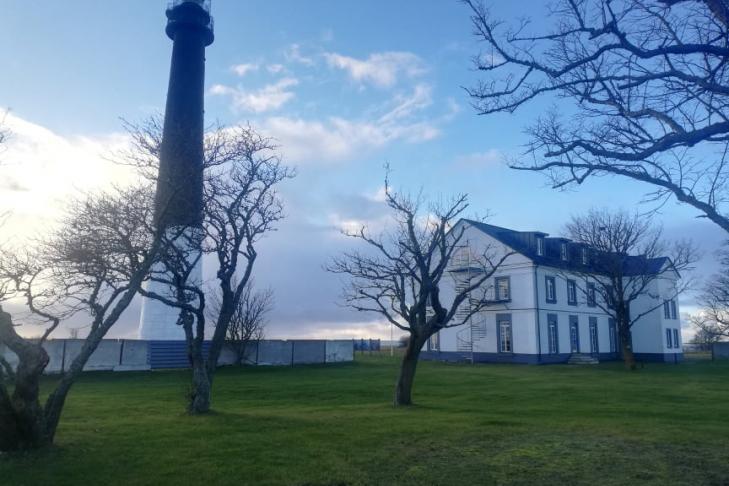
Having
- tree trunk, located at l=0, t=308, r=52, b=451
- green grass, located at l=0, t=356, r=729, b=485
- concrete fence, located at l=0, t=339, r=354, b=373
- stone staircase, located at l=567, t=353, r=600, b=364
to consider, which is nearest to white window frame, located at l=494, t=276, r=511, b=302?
stone staircase, located at l=567, t=353, r=600, b=364

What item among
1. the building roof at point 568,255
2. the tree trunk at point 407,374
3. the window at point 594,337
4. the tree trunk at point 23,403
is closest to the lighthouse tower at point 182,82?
the tree trunk at point 407,374

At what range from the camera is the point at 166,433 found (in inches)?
443

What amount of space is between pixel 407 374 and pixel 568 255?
32417 mm

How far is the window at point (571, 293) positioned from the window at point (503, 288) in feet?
18.7

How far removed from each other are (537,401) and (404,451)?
975 cm

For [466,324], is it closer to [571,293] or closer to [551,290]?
[551,290]

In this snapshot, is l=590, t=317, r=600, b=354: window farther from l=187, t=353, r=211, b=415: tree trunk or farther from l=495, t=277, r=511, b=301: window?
l=187, t=353, r=211, b=415: tree trunk

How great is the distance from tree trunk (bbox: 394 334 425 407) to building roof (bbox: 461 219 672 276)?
74.5 ft

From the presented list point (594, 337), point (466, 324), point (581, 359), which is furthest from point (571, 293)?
point (466, 324)

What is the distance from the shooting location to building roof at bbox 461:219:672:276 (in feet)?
124

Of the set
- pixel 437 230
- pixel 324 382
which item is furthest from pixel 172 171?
pixel 324 382

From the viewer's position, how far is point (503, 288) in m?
42.5

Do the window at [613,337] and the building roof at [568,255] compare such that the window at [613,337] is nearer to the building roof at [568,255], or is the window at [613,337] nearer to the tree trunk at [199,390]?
the building roof at [568,255]

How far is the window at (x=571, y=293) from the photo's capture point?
4441 cm
